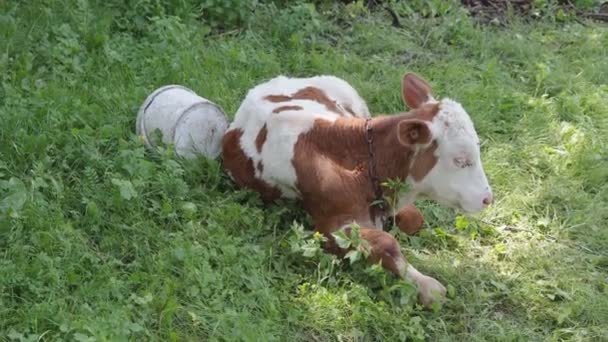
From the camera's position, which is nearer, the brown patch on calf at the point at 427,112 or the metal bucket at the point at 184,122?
the brown patch on calf at the point at 427,112

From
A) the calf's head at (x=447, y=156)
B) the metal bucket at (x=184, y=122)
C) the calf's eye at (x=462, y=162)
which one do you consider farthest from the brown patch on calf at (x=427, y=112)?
the metal bucket at (x=184, y=122)

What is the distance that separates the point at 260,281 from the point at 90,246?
912mm

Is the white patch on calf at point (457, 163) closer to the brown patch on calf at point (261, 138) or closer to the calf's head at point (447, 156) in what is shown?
the calf's head at point (447, 156)

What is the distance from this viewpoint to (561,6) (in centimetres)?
831

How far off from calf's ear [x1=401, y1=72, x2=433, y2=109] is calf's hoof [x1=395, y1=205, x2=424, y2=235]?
0.60 meters

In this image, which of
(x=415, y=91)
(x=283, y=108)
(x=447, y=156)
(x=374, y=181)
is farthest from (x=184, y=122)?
(x=447, y=156)

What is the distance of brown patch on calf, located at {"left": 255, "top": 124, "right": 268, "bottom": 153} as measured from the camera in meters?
4.98

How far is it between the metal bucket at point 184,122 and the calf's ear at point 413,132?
4.35 ft

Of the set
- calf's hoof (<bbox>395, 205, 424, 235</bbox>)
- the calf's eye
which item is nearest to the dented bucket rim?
calf's hoof (<bbox>395, 205, 424, 235</bbox>)

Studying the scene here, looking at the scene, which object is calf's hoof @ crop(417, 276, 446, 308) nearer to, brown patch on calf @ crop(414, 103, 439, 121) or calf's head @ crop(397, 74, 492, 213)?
calf's head @ crop(397, 74, 492, 213)

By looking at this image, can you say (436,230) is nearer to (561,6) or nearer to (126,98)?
(126,98)

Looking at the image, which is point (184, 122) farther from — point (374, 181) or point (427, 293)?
point (427, 293)

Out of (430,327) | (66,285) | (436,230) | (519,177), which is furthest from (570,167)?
(66,285)

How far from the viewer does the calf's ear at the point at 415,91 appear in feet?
16.6
